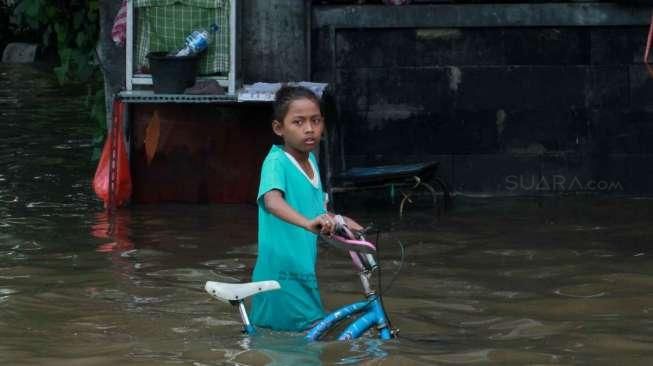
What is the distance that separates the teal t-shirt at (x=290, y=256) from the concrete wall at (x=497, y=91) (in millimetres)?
5074

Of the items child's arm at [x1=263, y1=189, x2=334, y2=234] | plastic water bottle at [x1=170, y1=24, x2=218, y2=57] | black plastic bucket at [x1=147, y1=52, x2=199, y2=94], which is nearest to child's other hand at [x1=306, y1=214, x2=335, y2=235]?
child's arm at [x1=263, y1=189, x2=334, y2=234]

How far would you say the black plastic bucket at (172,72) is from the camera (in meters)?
10.3

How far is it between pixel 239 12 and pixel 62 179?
2838 millimetres

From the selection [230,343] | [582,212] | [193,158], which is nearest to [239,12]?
[193,158]

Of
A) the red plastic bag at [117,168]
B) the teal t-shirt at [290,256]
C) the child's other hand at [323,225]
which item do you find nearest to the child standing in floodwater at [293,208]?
the teal t-shirt at [290,256]

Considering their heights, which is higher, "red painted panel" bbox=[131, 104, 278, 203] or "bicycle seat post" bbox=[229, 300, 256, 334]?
"red painted panel" bbox=[131, 104, 278, 203]

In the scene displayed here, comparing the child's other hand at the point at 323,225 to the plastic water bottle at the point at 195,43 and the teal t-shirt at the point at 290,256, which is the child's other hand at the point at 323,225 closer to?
the teal t-shirt at the point at 290,256

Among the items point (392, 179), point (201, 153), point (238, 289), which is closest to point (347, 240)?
point (238, 289)

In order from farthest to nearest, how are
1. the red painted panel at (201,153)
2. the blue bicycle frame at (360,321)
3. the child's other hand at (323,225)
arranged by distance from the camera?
the red painted panel at (201,153) < the blue bicycle frame at (360,321) < the child's other hand at (323,225)

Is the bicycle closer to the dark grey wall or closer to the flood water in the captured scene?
the flood water

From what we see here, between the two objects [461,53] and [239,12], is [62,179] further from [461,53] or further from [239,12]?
[461,53]

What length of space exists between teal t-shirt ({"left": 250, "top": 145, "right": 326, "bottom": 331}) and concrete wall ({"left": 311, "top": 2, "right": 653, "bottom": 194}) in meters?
5.07

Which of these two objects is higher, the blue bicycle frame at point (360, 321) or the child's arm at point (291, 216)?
the child's arm at point (291, 216)

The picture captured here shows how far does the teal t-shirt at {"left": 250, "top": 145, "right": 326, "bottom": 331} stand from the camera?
5.95 meters
